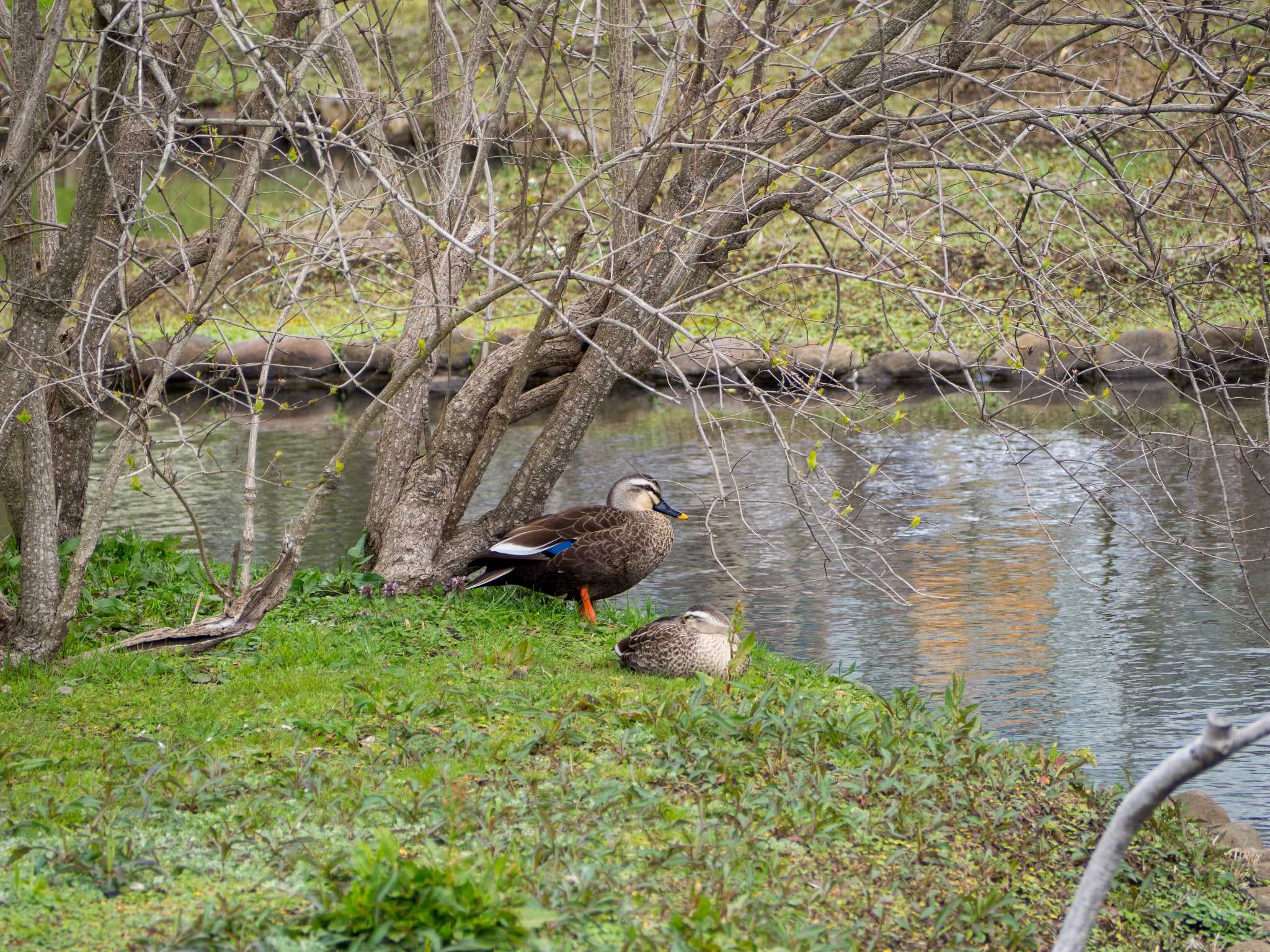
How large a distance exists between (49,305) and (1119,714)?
18.9 ft

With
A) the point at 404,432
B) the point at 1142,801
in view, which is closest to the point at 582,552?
the point at 404,432

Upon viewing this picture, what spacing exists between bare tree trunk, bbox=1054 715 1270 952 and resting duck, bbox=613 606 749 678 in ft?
10.5

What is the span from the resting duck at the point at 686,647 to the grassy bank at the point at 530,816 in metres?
0.13

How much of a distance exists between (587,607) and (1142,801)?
4.95 meters

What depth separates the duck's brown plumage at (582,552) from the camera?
762cm

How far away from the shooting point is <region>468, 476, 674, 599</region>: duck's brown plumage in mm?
7621

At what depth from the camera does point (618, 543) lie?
25.0ft

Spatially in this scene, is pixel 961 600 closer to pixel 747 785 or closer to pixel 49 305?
pixel 747 785

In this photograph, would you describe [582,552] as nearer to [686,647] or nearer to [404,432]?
[686,647]

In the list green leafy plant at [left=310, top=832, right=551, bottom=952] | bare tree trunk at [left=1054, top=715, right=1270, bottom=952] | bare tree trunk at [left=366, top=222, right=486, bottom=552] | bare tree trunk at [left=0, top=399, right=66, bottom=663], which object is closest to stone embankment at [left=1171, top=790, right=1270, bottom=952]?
bare tree trunk at [left=1054, top=715, right=1270, bottom=952]

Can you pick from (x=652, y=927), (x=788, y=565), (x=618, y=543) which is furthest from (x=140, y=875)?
(x=788, y=565)

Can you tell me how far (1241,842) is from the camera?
5398 mm

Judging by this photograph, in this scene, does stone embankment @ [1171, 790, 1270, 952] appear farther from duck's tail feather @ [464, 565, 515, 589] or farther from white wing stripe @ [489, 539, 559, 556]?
duck's tail feather @ [464, 565, 515, 589]

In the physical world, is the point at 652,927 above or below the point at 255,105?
below
